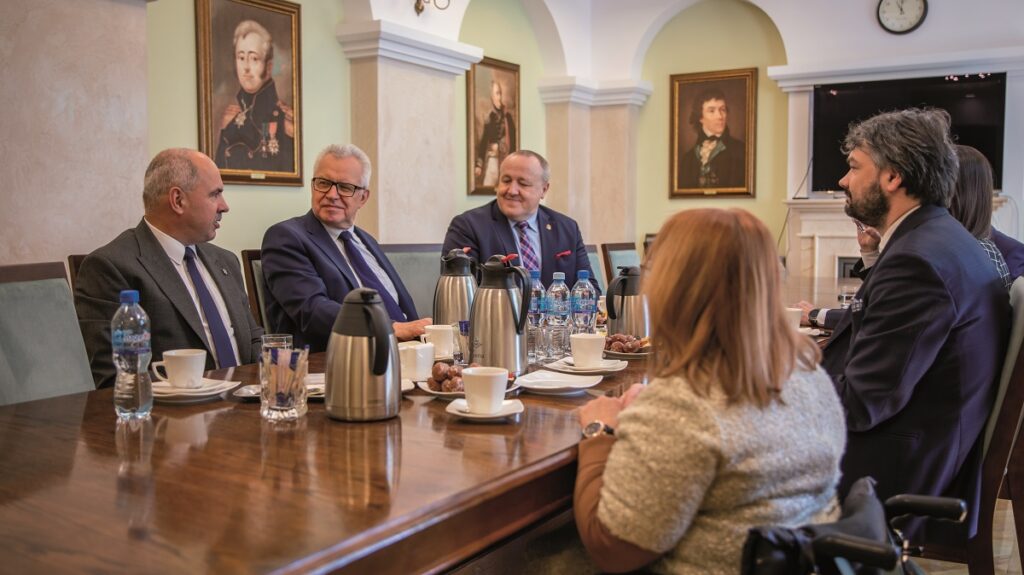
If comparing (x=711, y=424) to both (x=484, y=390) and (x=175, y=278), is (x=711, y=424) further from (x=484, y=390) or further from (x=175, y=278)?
(x=175, y=278)

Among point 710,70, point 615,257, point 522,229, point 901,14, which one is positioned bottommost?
point 615,257

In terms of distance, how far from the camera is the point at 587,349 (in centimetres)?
214

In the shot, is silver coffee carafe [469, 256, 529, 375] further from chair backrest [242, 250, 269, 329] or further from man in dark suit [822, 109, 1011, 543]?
chair backrest [242, 250, 269, 329]

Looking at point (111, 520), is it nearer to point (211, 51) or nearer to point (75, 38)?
point (75, 38)

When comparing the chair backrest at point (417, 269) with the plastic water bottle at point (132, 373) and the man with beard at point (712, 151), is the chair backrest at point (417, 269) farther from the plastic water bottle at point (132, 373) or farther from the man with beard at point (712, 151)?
the man with beard at point (712, 151)

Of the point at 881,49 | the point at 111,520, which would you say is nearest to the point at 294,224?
the point at 111,520

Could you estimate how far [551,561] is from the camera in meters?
1.70

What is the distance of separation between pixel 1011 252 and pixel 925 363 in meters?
1.85

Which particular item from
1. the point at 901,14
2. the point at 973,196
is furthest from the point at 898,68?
the point at 973,196

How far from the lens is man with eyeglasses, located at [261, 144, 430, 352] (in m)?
2.95

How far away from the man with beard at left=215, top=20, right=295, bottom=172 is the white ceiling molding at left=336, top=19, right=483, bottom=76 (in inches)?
22.3

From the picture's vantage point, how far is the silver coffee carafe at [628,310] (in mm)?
2531

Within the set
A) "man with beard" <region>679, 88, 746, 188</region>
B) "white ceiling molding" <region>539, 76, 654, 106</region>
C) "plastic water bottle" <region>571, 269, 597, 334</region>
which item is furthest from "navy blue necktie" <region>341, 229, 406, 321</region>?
"man with beard" <region>679, 88, 746, 188</region>

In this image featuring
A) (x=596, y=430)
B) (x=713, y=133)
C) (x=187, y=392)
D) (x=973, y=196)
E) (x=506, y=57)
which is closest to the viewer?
(x=596, y=430)
